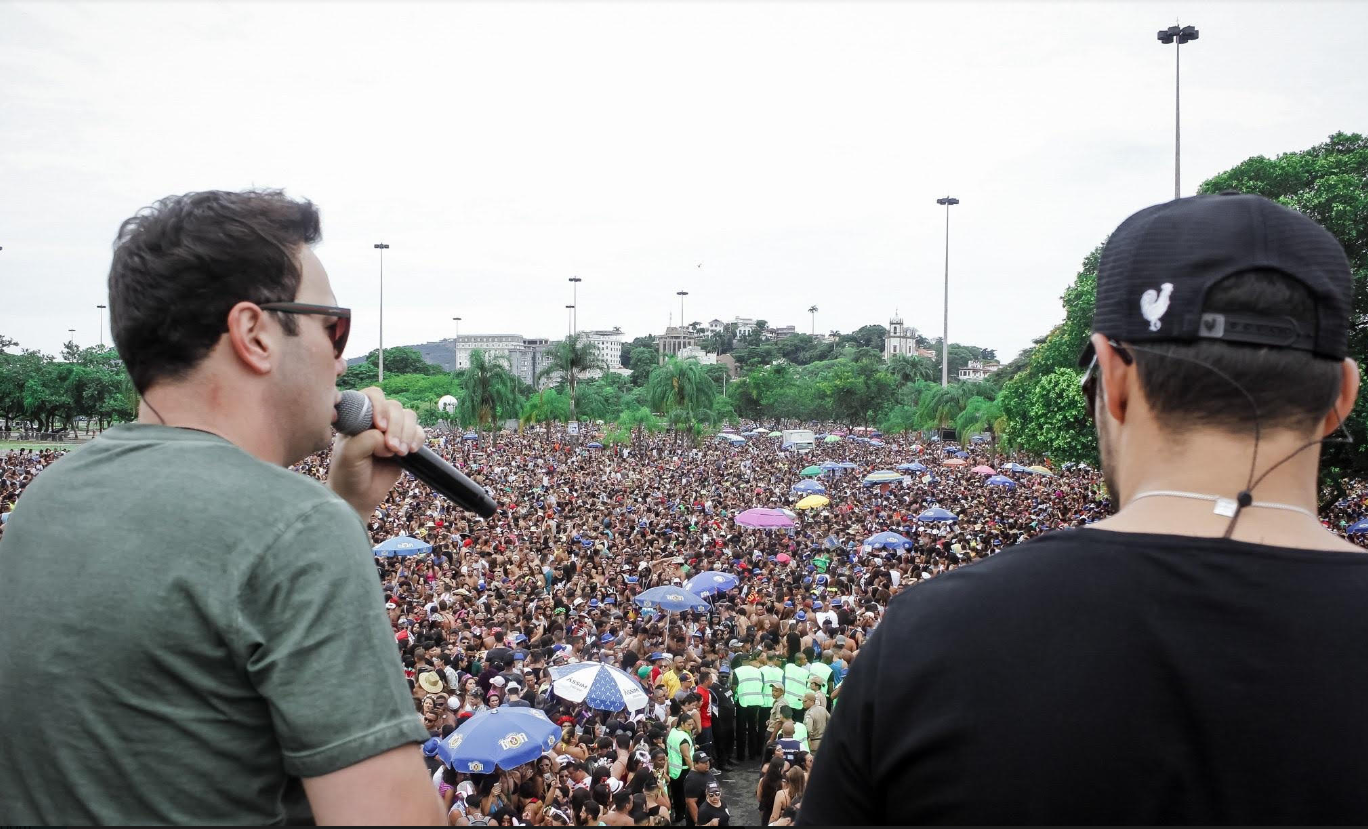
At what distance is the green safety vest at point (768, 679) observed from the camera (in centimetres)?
948

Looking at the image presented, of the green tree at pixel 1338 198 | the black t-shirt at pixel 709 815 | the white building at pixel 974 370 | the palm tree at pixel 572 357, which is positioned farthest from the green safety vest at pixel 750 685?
the white building at pixel 974 370

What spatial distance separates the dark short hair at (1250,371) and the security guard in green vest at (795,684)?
831 cm

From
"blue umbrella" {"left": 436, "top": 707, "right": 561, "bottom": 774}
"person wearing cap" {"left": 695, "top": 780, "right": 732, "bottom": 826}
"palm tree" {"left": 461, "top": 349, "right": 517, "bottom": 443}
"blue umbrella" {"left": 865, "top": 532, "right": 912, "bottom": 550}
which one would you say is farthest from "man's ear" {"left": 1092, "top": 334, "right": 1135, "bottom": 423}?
"palm tree" {"left": 461, "top": 349, "right": 517, "bottom": 443}

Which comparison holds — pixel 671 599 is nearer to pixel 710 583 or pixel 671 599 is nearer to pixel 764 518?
pixel 710 583

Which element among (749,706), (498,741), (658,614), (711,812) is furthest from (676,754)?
(658,614)

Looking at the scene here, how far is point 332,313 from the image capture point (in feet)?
4.64

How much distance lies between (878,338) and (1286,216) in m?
175

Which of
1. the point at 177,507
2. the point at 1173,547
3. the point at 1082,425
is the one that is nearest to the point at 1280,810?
the point at 1173,547

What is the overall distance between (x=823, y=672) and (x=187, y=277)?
853 cm

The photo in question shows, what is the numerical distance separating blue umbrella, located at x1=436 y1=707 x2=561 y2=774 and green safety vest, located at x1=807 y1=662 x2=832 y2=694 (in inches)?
119

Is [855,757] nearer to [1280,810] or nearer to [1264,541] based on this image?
[1280,810]

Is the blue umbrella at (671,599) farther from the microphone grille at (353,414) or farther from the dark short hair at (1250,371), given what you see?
the dark short hair at (1250,371)

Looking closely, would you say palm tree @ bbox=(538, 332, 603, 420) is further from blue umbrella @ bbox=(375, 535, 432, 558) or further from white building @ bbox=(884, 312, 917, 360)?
white building @ bbox=(884, 312, 917, 360)

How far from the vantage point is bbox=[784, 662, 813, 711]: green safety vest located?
9.07m
